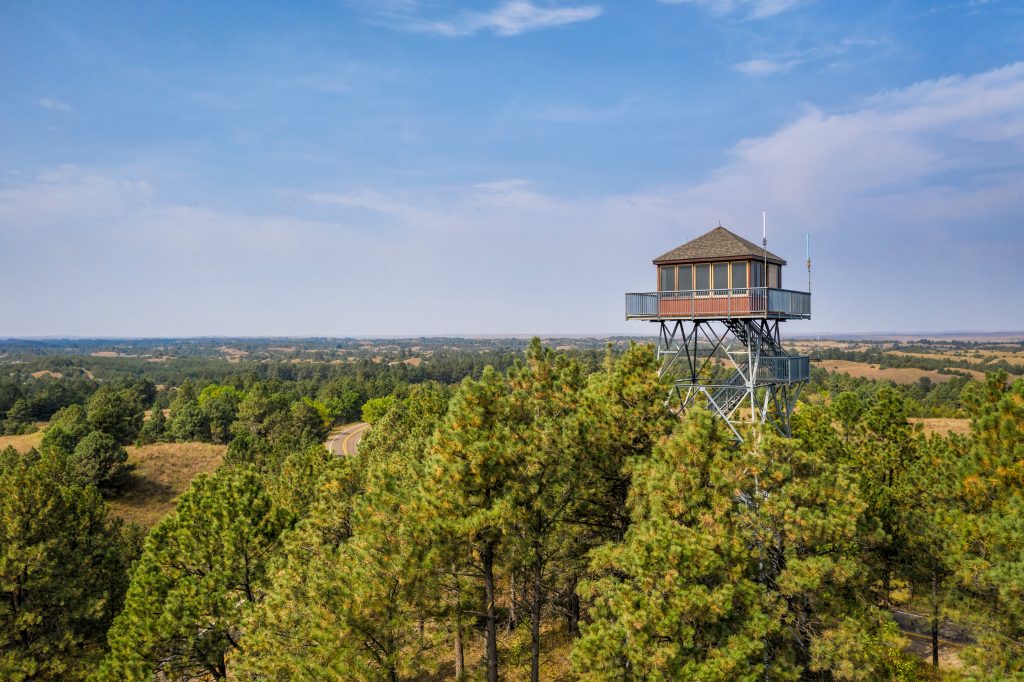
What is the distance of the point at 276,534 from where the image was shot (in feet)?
80.0

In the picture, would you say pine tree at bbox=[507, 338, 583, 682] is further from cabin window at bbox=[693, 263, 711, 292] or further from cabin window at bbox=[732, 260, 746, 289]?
cabin window at bbox=[732, 260, 746, 289]

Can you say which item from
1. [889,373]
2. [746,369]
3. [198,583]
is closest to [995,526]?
[746,369]

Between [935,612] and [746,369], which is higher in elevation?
[746,369]

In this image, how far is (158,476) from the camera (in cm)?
6488

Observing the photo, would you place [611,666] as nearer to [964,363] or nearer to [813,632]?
[813,632]

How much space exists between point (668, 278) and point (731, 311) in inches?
123

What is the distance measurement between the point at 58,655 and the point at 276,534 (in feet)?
31.2

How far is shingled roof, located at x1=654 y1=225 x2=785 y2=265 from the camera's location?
77.4ft

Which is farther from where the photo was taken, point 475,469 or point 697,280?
point 697,280

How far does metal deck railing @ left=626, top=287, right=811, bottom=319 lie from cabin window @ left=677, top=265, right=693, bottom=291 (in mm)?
320

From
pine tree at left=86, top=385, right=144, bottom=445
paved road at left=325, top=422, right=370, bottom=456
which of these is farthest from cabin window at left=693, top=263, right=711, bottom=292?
pine tree at left=86, top=385, right=144, bottom=445

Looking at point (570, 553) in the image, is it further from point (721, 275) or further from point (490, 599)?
point (721, 275)

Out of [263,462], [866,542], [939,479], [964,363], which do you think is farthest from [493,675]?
[964,363]

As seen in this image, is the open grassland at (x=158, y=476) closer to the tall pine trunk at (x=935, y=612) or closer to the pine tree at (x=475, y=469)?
the pine tree at (x=475, y=469)
